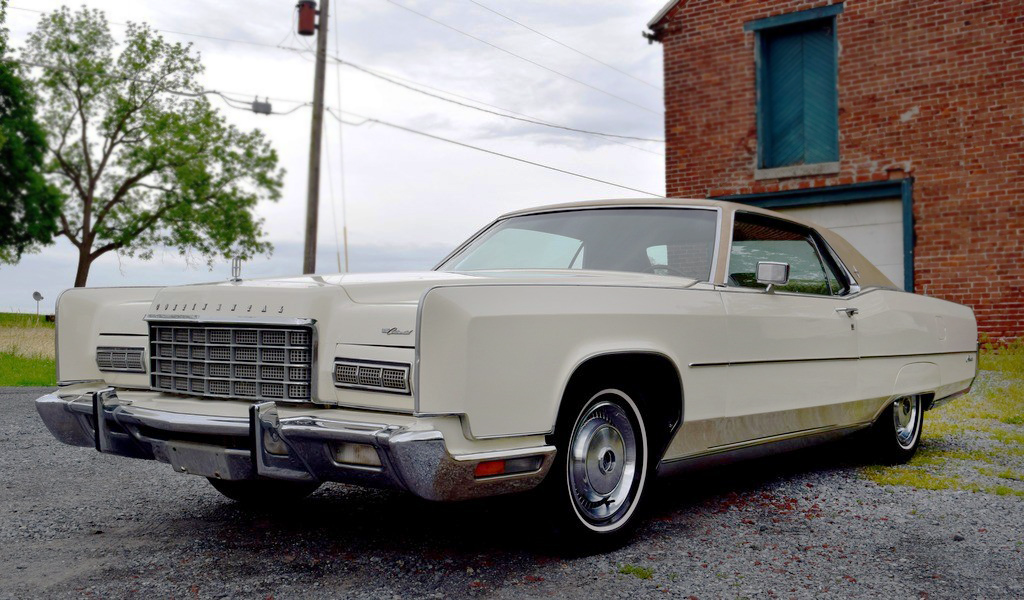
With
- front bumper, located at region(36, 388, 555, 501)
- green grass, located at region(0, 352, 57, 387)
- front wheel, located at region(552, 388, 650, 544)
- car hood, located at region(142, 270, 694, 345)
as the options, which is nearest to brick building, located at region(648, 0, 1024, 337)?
green grass, located at region(0, 352, 57, 387)

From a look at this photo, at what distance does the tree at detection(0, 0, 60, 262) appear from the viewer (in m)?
30.3

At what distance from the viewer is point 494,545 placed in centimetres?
392

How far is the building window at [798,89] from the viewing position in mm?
13688

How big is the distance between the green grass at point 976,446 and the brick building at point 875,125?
2331mm

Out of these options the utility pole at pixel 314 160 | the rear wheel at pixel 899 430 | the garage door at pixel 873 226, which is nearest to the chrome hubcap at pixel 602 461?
the rear wheel at pixel 899 430

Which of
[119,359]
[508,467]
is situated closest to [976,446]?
[508,467]

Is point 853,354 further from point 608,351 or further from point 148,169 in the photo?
point 148,169

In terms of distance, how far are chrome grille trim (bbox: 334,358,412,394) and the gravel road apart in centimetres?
74

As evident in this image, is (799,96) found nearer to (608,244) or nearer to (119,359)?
(608,244)

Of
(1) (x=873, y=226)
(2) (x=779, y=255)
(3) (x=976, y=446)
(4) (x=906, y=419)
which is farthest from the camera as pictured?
(1) (x=873, y=226)

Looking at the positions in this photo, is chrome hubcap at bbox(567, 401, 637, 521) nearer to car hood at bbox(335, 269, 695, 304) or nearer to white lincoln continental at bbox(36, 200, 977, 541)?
white lincoln continental at bbox(36, 200, 977, 541)

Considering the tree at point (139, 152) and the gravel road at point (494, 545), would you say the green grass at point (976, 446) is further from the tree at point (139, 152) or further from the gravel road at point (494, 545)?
the tree at point (139, 152)

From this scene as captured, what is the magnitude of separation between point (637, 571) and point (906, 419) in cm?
344

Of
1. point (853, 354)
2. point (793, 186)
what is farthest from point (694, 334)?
point (793, 186)
